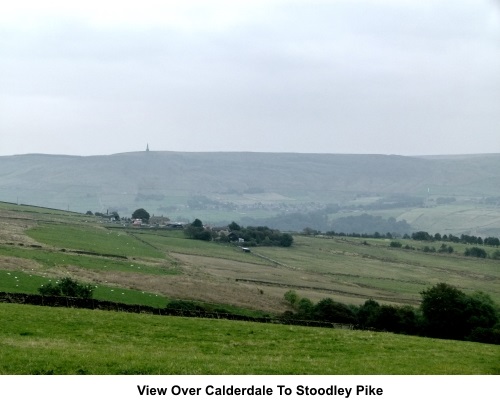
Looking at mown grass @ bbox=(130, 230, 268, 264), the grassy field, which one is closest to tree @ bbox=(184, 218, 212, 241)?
mown grass @ bbox=(130, 230, 268, 264)

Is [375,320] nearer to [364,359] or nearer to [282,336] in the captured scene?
[282,336]

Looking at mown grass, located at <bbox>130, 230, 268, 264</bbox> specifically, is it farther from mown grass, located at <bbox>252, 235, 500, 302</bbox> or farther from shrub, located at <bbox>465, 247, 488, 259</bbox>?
shrub, located at <bbox>465, 247, 488, 259</bbox>

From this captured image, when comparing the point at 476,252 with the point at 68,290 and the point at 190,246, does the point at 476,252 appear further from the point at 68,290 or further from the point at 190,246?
the point at 68,290

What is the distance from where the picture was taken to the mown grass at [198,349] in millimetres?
20625

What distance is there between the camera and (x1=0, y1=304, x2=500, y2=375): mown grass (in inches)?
812

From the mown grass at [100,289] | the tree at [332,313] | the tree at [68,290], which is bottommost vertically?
the tree at [332,313]

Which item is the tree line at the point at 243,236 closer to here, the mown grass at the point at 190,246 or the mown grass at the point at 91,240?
the mown grass at the point at 190,246

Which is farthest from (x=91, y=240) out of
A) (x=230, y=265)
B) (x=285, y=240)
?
(x=285, y=240)

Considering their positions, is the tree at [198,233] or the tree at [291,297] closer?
the tree at [291,297]

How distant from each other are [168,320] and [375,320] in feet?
87.1

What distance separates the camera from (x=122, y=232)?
124 meters

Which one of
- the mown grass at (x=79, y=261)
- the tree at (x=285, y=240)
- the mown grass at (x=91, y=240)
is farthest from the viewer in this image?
the tree at (x=285, y=240)

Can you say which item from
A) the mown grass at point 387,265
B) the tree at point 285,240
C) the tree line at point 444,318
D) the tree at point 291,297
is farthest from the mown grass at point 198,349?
the tree at point 285,240

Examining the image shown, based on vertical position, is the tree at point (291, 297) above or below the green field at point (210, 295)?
below
